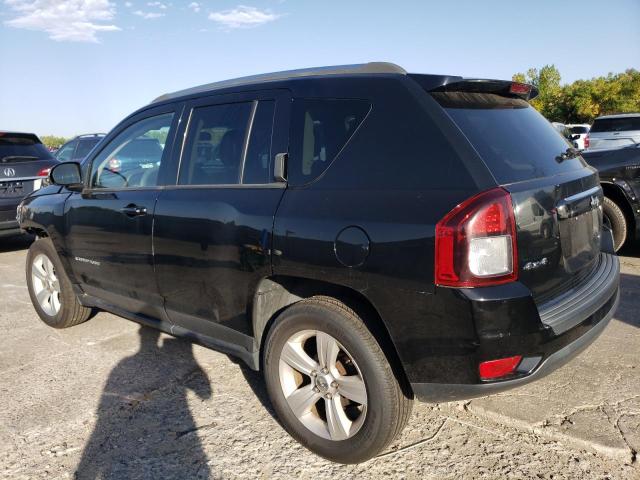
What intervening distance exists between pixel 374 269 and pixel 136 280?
195 centimetres

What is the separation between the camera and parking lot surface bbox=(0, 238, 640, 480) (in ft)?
8.08

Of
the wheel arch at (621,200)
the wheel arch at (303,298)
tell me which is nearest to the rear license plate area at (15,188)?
the wheel arch at (303,298)

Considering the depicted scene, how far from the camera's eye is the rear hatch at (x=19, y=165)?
732 cm

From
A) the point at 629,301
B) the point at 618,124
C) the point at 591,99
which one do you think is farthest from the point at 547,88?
the point at 629,301

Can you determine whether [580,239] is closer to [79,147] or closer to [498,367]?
[498,367]

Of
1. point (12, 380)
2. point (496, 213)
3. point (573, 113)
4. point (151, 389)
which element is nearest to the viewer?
point (496, 213)

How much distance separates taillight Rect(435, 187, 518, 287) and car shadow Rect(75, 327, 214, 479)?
4.95 ft

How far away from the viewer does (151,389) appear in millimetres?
3312

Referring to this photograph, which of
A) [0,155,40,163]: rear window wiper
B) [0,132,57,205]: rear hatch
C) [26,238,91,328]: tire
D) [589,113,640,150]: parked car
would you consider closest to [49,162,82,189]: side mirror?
[26,238,91,328]: tire

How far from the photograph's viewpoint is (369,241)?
2.19 metres

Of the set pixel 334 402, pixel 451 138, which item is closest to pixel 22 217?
pixel 334 402

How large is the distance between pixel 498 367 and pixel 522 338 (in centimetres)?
15

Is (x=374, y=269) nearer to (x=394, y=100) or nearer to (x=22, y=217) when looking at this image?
(x=394, y=100)

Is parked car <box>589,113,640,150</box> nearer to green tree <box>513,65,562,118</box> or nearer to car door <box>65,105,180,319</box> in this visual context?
car door <box>65,105,180,319</box>
